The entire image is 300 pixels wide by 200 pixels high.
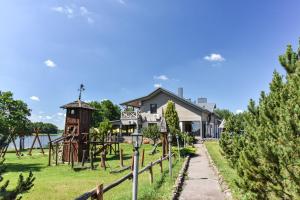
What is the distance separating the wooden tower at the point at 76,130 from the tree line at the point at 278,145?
2071 centimetres

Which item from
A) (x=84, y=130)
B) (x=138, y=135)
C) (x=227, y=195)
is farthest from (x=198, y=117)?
(x=138, y=135)

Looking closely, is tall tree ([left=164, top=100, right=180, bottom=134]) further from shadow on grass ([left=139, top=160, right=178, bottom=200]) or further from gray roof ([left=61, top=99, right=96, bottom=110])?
shadow on grass ([left=139, top=160, right=178, bottom=200])

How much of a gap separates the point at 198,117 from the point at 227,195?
29156 millimetres

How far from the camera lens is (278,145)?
5.47 meters

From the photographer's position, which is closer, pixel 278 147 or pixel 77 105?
pixel 278 147

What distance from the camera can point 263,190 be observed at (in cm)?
676

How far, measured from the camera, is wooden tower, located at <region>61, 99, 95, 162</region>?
1041 inches

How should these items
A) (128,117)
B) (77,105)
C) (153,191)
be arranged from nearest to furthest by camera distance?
(153,191) → (77,105) → (128,117)

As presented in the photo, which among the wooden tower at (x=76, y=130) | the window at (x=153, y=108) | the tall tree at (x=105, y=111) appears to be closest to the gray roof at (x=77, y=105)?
the wooden tower at (x=76, y=130)

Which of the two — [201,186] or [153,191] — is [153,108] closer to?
[201,186]

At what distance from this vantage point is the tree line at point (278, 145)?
15.7 feet

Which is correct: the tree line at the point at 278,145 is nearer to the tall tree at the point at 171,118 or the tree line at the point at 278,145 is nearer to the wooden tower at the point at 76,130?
the wooden tower at the point at 76,130

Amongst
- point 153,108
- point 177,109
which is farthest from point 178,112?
point 153,108

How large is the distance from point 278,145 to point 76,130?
2347 cm
